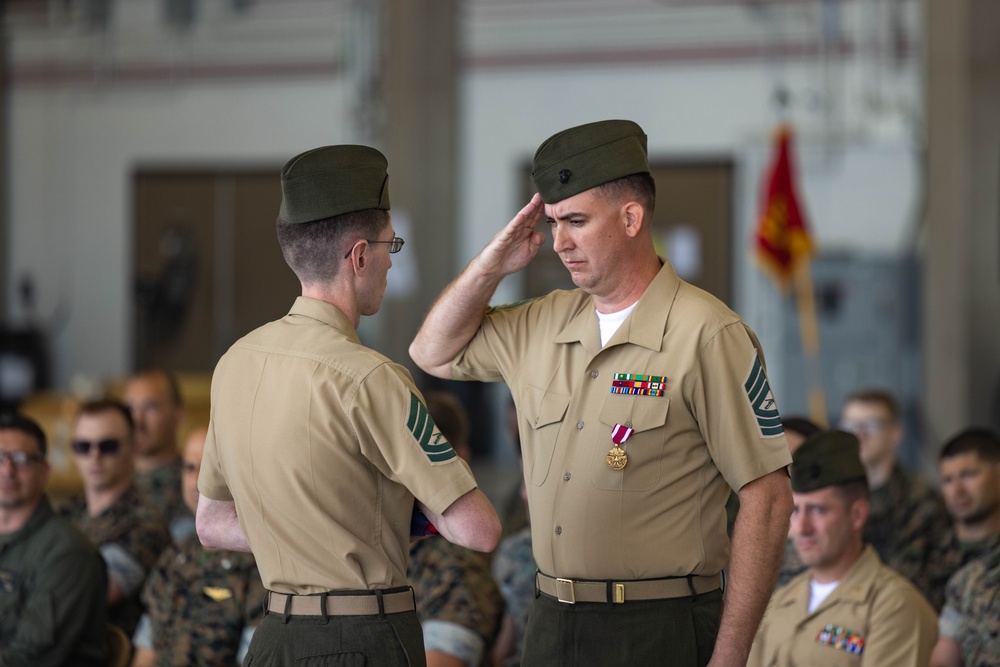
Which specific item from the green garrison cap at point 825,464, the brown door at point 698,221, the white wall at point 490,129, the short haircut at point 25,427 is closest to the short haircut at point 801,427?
the green garrison cap at point 825,464

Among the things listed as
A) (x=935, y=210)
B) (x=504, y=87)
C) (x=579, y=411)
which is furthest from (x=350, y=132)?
(x=579, y=411)

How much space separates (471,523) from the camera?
2023mm

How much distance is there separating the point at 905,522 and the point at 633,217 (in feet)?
9.27

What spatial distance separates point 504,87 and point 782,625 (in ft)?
24.8

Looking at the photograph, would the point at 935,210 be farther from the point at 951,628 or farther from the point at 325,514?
the point at 325,514

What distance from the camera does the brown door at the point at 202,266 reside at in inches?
425

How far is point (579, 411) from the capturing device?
7.54ft

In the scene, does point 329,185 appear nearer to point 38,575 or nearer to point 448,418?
point 448,418

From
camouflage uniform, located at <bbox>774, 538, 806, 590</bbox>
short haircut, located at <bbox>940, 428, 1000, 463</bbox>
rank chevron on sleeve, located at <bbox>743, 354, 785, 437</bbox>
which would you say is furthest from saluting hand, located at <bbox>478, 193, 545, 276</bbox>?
short haircut, located at <bbox>940, 428, 1000, 463</bbox>

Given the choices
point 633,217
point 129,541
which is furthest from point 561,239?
point 129,541

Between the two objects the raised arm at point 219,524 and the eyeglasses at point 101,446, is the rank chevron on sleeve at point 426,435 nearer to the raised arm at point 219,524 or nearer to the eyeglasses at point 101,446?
the raised arm at point 219,524

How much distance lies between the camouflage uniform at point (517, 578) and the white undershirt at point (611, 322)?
1.37m

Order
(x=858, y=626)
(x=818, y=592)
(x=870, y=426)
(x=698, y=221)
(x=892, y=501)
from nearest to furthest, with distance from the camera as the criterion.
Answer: (x=858, y=626) < (x=818, y=592) < (x=892, y=501) < (x=870, y=426) < (x=698, y=221)

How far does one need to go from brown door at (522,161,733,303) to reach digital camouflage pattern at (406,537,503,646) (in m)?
6.69
